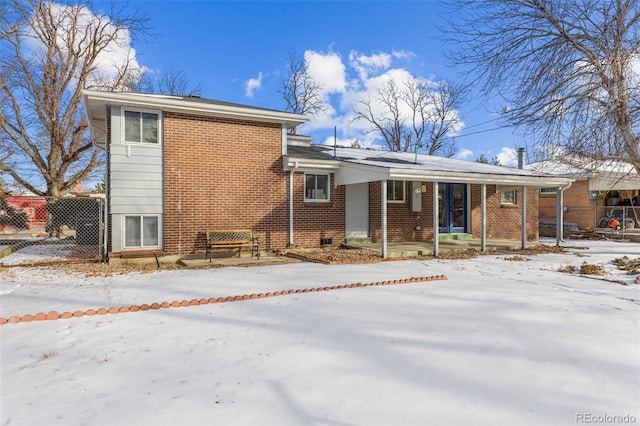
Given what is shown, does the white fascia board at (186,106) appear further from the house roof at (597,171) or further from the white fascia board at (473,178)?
the house roof at (597,171)

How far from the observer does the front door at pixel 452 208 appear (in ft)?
47.3

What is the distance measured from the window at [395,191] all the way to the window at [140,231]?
7819mm

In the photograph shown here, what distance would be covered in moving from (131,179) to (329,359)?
27.2 ft

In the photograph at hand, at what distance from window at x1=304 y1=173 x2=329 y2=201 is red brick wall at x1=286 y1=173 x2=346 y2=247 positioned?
0.50ft

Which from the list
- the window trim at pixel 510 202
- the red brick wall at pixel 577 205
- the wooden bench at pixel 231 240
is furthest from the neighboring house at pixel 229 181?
the red brick wall at pixel 577 205

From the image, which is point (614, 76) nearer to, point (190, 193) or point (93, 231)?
point (190, 193)


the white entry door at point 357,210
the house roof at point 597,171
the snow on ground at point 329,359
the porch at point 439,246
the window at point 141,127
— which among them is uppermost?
the window at point 141,127

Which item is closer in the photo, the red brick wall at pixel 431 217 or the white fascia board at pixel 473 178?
the white fascia board at pixel 473 178

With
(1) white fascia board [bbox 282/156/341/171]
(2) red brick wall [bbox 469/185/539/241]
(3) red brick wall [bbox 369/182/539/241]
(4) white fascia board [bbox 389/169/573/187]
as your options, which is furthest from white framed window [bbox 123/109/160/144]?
(2) red brick wall [bbox 469/185/539/241]

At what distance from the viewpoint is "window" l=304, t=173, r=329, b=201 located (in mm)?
11906

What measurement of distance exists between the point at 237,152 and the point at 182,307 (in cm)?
647

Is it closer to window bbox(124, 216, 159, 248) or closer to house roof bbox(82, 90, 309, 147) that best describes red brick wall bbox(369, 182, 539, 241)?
house roof bbox(82, 90, 309, 147)

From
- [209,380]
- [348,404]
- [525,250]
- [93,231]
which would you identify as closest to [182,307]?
[209,380]

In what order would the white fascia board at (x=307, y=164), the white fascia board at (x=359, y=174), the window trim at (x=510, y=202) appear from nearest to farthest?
the white fascia board at (x=359, y=174)
the white fascia board at (x=307, y=164)
the window trim at (x=510, y=202)
